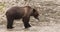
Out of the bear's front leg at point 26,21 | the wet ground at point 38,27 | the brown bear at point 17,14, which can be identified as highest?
the brown bear at point 17,14

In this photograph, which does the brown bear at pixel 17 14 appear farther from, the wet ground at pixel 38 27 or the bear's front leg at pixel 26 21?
the wet ground at pixel 38 27

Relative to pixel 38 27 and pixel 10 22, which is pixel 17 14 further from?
pixel 38 27

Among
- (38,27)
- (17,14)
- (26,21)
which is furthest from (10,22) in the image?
(38,27)

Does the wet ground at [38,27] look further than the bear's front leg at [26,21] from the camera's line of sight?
No

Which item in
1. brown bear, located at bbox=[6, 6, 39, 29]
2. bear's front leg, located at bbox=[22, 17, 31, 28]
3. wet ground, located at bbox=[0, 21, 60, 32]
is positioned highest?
brown bear, located at bbox=[6, 6, 39, 29]

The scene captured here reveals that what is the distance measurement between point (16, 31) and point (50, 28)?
154 cm

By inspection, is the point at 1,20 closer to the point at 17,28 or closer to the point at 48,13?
the point at 17,28

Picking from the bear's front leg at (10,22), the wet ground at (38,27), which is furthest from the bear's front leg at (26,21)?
the bear's front leg at (10,22)

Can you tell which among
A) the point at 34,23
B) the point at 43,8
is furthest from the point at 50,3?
the point at 34,23

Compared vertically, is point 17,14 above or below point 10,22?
above

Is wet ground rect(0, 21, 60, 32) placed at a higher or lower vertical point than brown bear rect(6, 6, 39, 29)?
lower

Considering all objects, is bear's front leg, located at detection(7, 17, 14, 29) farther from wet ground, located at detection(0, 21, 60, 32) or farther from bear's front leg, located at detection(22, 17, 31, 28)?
bear's front leg, located at detection(22, 17, 31, 28)

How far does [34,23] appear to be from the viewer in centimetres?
1395

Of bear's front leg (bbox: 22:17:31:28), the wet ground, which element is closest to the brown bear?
bear's front leg (bbox: 22:17:31:28)
